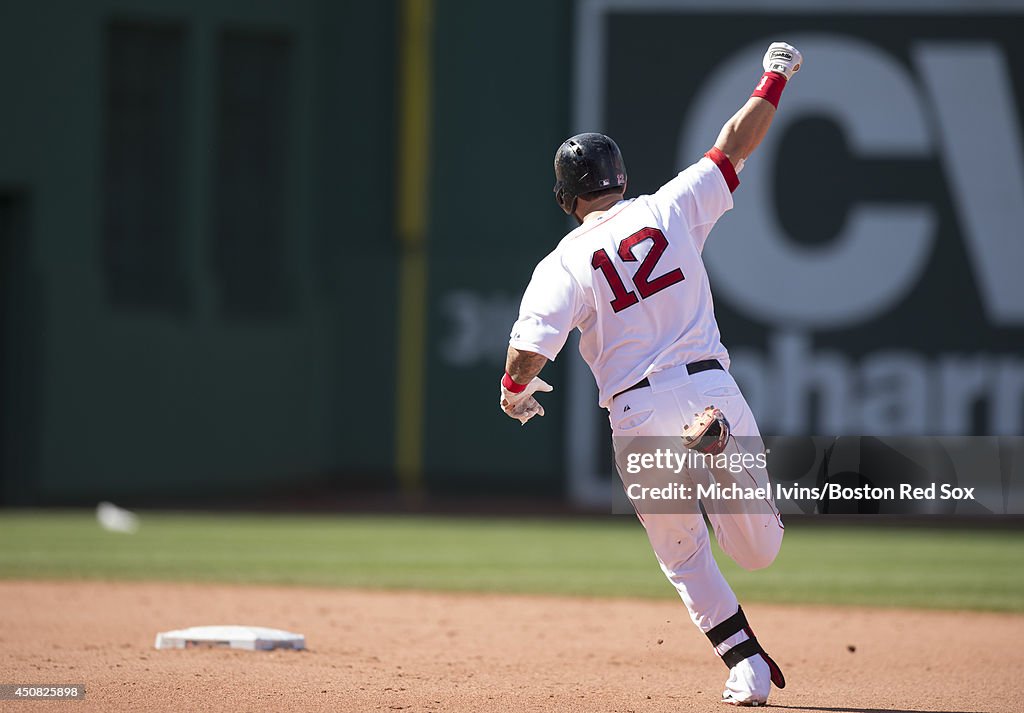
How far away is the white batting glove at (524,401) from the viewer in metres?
5.08

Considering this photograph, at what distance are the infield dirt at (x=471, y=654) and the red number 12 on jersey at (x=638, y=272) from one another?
4.87 ft

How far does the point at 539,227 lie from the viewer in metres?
17.2

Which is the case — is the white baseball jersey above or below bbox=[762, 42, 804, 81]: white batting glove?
below

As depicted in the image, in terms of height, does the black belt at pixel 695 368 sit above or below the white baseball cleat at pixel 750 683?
above

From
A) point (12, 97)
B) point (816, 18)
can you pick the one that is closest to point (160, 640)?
point (12, 97)

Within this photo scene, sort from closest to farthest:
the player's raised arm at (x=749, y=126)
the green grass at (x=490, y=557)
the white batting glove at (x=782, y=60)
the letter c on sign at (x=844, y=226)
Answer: the player's raised arm at (x=749, y=126) < the white batting glove at (x=782, y=60) < the green grass at (x=490, y=557) < the letter c on sign at (x=844, y=226)

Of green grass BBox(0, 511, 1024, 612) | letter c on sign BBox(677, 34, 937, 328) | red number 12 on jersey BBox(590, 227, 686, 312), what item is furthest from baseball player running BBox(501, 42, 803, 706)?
letter c on sign BBox(677, 34, 937, 328)

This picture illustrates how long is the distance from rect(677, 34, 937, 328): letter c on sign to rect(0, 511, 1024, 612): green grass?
9.26 ft

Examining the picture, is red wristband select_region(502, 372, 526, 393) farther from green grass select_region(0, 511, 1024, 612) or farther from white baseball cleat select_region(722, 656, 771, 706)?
green grass select_region(0, 511, 1024, 612)

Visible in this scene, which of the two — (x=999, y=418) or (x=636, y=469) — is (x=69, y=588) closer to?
(x=636, y=469)

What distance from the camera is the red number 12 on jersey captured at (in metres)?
5.04

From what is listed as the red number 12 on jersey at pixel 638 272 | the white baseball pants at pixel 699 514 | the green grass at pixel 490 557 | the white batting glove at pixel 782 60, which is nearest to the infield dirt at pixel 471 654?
the white baseball pants at pixel 699 514

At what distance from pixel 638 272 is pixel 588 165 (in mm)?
470
